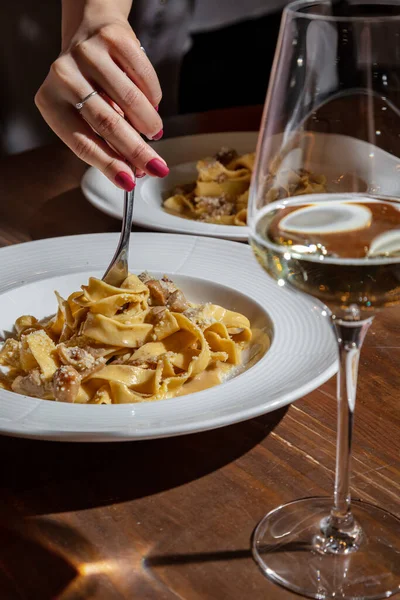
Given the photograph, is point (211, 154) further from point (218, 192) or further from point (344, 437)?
point (344, 437)

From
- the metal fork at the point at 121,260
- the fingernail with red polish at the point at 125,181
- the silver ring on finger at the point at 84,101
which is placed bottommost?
the metal fork at the point at 121,260

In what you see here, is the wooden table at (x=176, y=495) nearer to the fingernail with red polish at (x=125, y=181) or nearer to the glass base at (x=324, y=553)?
the glass base at (x=324, y=553)

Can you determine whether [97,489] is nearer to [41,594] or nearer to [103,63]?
[41,594]

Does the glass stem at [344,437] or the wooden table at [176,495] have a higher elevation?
the glass stem at [344,437]

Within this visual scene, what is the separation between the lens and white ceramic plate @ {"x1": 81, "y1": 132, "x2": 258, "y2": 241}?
1.87 m

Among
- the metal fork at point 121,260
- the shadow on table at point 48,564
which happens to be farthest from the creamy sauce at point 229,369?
the shadow on table at point 48,564

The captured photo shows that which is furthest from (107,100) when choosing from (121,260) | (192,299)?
(192,299)

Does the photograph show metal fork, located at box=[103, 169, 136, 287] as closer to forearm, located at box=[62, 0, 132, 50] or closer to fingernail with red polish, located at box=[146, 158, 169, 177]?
fingernail with red polish, located at box=[146, 158, 169, 177]

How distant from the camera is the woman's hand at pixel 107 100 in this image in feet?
5.11

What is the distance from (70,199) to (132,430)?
4.18 ft

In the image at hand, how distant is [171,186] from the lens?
2498 mm

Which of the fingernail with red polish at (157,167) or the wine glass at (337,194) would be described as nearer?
the wine glass at (337,194)

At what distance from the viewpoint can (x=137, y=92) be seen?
156 centimetres

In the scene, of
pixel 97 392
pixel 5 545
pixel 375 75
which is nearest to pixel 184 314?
pixel 97 392
